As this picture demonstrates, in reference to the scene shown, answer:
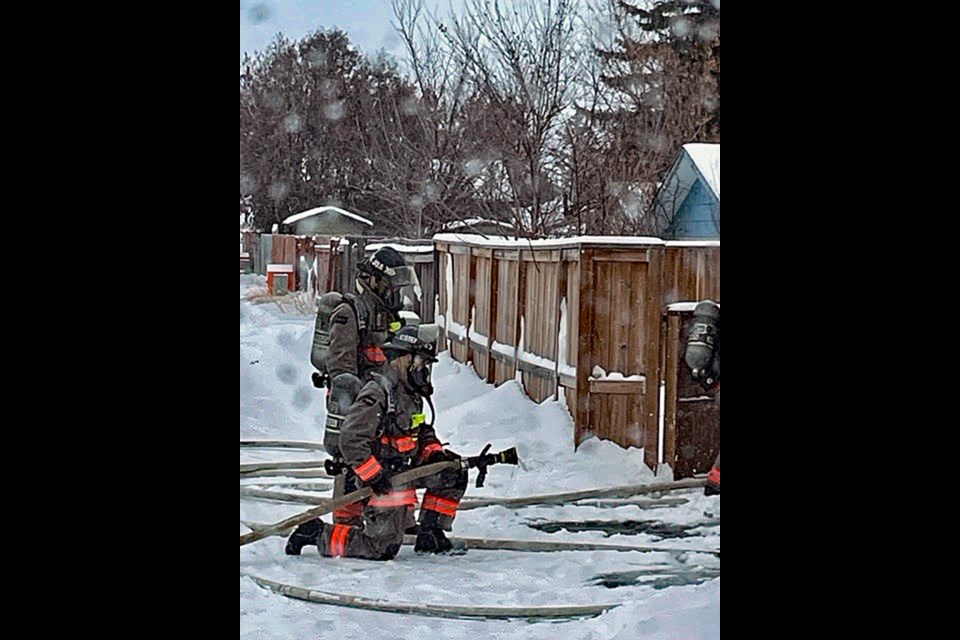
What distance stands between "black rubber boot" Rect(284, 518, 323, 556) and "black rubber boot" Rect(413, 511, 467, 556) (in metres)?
0.27

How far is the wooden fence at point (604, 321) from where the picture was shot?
11.0 feet

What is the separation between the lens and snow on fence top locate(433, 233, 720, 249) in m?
3.40

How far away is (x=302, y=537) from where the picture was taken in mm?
2777

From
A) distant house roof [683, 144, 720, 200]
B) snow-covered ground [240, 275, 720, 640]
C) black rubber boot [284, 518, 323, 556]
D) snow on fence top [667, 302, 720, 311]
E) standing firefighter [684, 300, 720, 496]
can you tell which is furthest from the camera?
distant house roof [683, 144, 720, 200]

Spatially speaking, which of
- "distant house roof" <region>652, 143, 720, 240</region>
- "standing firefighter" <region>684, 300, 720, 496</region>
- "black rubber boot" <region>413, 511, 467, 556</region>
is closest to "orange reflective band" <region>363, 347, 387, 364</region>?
"black rubber boot" <region>413, 511, 467, 556</region>

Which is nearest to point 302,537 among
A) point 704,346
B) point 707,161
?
point 704,346

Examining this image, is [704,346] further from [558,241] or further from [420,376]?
[420,376]

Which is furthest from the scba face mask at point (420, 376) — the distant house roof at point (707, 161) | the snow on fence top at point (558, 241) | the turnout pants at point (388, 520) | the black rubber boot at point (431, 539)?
the distant house roof at point (707, 161)

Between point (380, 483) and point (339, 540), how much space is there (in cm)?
30

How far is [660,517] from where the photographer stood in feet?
10.3

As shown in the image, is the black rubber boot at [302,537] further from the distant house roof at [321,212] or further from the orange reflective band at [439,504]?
the distant house roof at [321,212]

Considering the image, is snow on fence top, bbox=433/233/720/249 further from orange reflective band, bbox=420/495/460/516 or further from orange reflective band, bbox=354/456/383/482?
orange reflective band, bbox=354/456/383/482
